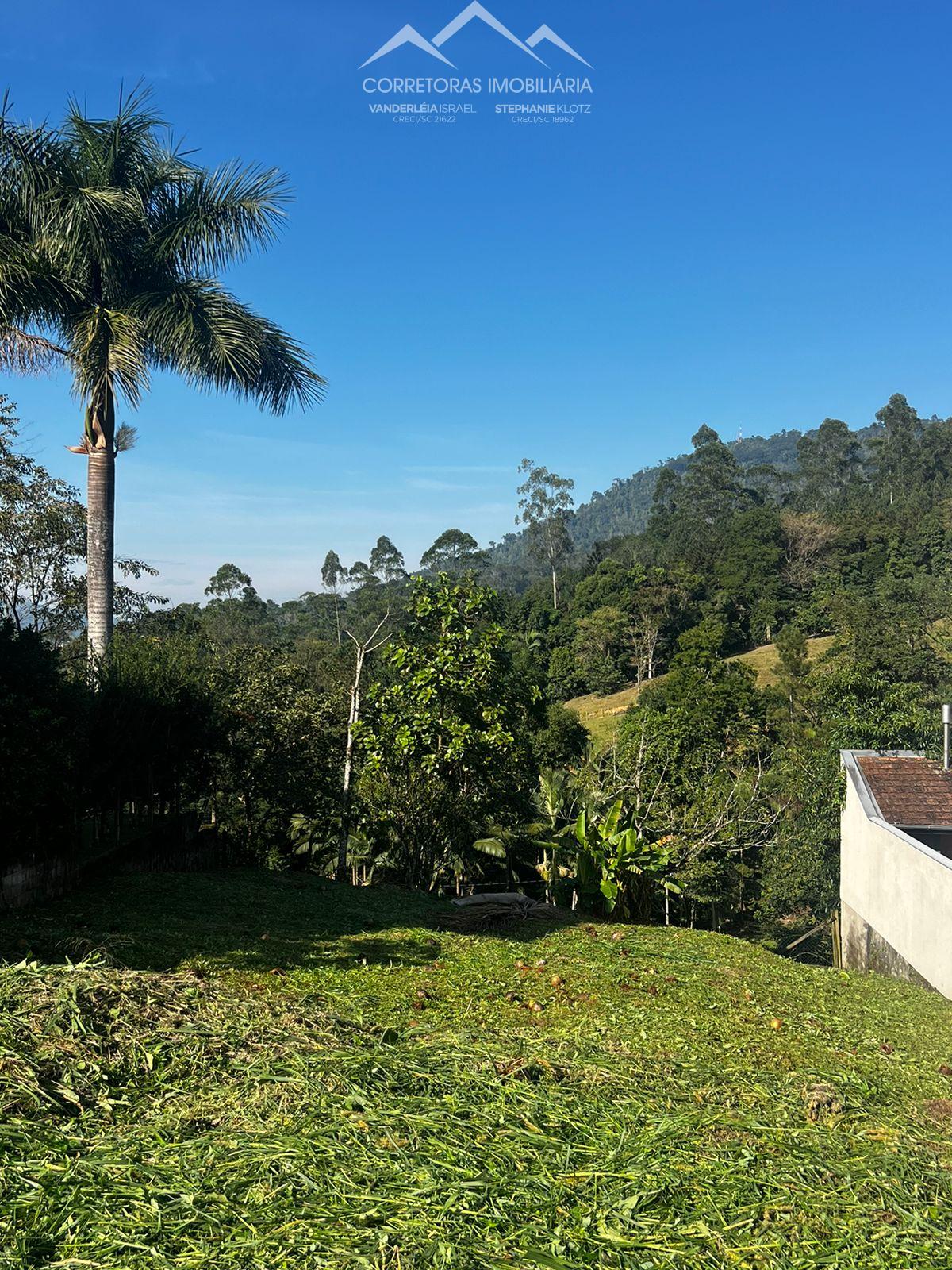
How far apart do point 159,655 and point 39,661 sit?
12.7 feet

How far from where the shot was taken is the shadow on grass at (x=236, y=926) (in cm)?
554

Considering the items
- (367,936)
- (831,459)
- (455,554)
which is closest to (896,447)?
(831,459)

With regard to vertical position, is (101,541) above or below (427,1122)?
above

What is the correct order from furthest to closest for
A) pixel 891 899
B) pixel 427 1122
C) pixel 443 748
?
pixel 443 748, pixel 891 899, pixel 427 1122

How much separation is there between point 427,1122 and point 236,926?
427cm

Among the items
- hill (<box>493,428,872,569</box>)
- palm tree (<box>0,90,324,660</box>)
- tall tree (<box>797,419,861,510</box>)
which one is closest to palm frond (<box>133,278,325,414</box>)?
palm tree (<box>0,90,324,660</box>)

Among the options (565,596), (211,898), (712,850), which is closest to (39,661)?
(211,898)

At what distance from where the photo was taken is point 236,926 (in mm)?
7035

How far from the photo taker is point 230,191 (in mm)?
13125

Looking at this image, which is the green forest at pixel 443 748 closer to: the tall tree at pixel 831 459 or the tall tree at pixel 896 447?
the tall tree at pixel 896 447

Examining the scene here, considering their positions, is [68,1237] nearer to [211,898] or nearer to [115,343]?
[211,898]

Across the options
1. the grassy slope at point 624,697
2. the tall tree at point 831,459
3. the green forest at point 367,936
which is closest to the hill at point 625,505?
the tall tree at point 831,459

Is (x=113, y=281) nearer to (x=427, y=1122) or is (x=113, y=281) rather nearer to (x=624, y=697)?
(x=427, y=1122)

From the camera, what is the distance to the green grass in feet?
8.41
